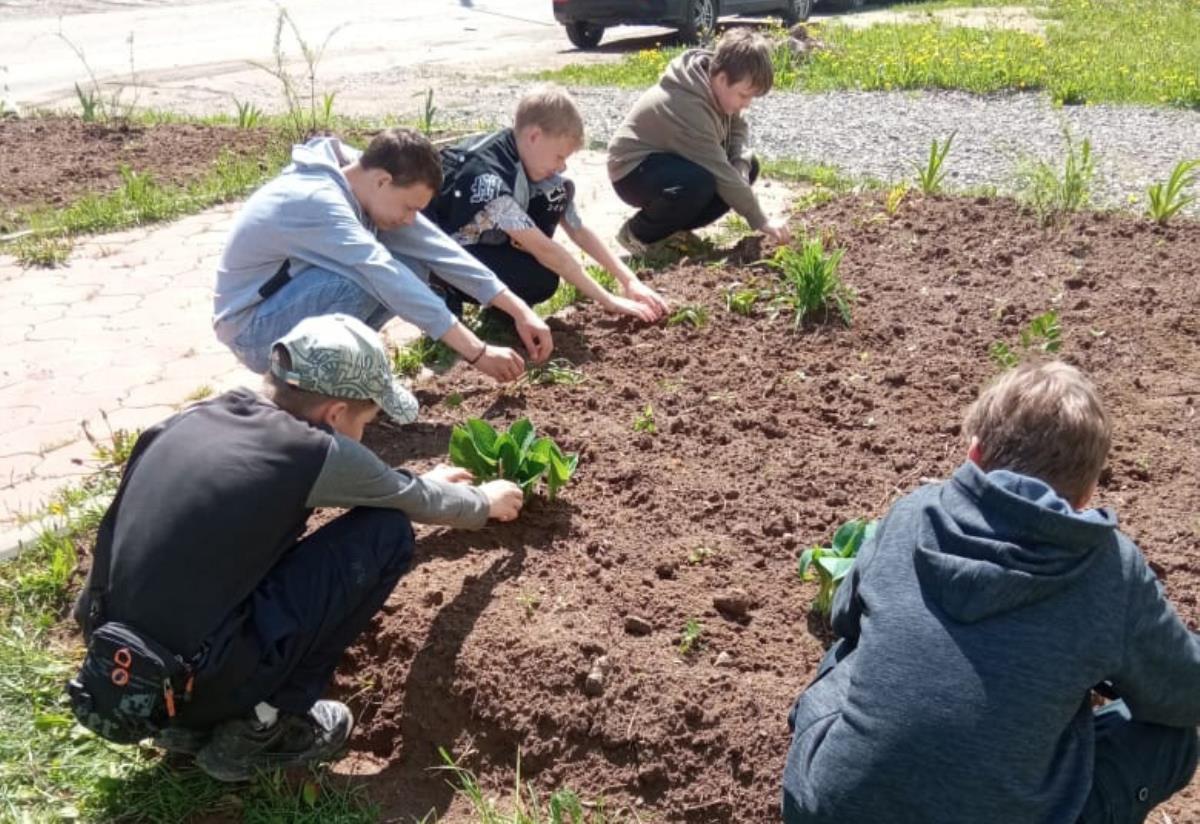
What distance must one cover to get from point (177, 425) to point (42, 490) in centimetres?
172

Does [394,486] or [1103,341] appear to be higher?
[394,486]

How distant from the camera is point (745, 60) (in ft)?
18.2

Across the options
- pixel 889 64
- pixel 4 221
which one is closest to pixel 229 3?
pixel 889 64

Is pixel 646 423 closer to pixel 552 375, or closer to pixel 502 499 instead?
pixel 552 375

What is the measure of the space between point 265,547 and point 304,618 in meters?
0.18

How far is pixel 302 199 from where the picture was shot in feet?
12.8

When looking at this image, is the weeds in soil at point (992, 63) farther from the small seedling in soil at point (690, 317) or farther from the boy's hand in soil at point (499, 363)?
the boy's hand in soil at point (499, 363)

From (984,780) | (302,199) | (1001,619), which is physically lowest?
(984,780)

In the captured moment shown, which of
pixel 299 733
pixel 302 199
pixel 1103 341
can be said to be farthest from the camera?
pixel 1103 341

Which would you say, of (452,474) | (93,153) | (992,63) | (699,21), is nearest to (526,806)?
(452,474)

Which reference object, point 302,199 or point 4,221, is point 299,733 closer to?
point 302,199

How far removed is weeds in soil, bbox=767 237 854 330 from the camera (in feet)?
15.5

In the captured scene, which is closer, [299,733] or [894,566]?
[894,566]

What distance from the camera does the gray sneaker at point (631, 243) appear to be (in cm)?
616
